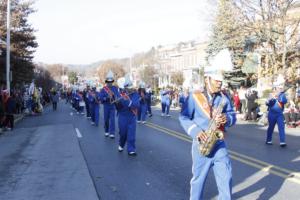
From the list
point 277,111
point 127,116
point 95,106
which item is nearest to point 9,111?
point 95,106

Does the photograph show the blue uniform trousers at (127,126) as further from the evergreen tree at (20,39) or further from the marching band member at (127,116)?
the evergreen tree at (20,39)

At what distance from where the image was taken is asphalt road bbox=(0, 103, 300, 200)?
8195 millimetres

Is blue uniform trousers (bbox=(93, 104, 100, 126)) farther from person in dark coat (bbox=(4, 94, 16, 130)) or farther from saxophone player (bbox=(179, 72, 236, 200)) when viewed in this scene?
saxophone player (bbox=(179, 72, 236, 200))

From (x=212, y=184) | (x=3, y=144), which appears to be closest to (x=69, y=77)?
(x=3, y=144)

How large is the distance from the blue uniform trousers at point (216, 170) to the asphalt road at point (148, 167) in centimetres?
176

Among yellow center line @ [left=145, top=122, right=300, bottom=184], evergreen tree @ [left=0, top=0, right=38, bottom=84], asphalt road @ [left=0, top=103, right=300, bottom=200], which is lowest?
asphalt road @ [left=0, top=103, right=300, bottom=200]

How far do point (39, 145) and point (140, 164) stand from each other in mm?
5513

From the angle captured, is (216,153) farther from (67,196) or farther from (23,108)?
(23,108)

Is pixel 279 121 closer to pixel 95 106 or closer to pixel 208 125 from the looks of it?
pixel 208 125

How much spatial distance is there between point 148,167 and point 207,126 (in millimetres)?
4635

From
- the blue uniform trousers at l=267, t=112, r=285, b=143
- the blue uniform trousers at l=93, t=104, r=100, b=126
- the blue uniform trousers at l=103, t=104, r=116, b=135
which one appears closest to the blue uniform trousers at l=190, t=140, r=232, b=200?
the blue uniform trousers at l=267, t=112, r=285, b=143

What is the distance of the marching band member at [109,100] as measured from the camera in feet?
51.0

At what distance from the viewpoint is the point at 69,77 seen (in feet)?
480

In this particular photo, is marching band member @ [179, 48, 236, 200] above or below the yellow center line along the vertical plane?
Answer: above
